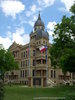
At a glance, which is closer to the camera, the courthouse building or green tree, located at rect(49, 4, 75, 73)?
green tree, located at rect(49, 4, 75, 73)

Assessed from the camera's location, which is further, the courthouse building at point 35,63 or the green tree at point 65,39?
the courthouse building at point 35,63

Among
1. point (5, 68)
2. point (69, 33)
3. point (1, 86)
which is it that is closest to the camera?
point (1, 86)

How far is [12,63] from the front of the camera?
203ft

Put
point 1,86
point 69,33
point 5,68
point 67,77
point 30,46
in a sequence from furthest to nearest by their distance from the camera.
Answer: point 67,77, point 30,46, point 5,68, point 69,33, point 1,86

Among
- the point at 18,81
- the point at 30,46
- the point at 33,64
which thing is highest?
the point at 30,46

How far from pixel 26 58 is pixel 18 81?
8.65 m

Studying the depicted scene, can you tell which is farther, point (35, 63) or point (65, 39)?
point (35, 63)

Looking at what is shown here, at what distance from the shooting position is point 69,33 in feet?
142

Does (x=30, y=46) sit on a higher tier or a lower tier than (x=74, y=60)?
higher

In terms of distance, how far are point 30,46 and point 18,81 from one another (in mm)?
13266

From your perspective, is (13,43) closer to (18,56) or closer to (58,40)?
(18,56)

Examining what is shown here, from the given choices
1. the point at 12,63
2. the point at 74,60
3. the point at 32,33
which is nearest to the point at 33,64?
the point at 32,33

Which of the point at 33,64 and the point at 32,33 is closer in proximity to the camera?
the point at 33,64

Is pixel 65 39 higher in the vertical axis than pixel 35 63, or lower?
higher
